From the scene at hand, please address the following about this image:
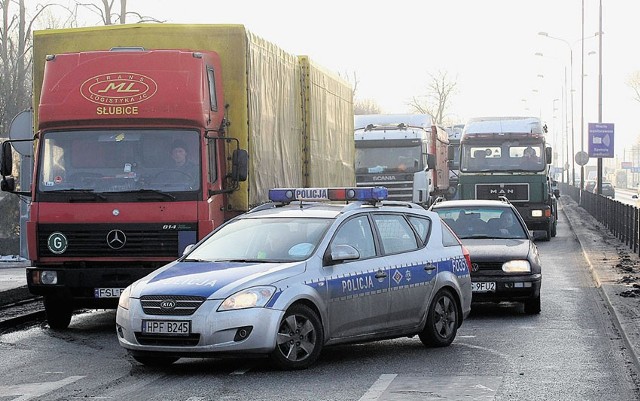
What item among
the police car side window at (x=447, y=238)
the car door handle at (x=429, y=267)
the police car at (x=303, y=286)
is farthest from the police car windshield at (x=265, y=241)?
the police car side window at (x=447, y=238)

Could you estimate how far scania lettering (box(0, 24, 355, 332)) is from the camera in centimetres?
1375

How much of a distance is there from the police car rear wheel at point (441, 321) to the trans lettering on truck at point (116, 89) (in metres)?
4.05

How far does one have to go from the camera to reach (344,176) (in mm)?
22438

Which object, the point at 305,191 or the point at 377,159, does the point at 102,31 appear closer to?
the point at 305,191

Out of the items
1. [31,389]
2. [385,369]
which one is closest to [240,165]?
[385,369]

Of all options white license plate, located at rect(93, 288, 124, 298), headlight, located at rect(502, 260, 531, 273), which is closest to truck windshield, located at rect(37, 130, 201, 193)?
white license plate, located at rect(93, 288, 124, 298)

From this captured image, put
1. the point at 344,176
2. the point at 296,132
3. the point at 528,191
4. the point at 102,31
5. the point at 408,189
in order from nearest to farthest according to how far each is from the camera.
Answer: the point at 102,31, the point at 296,132, the point at 344,176, the point at 528,191, the point at 408,189

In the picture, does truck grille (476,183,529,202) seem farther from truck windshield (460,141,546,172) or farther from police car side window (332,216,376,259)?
police car side window (332,216,376,259)

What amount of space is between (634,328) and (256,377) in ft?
15.6

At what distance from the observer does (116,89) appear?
1405cm

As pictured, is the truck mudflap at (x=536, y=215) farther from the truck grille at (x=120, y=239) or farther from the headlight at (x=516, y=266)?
the truck grille at (x=120, y=239)

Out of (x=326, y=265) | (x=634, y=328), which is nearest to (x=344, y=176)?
(x=634, y=328)

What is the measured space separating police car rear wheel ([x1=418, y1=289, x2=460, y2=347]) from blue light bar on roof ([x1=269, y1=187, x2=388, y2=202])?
1.16 meters

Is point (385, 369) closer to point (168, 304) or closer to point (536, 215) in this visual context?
point (168, 304)
